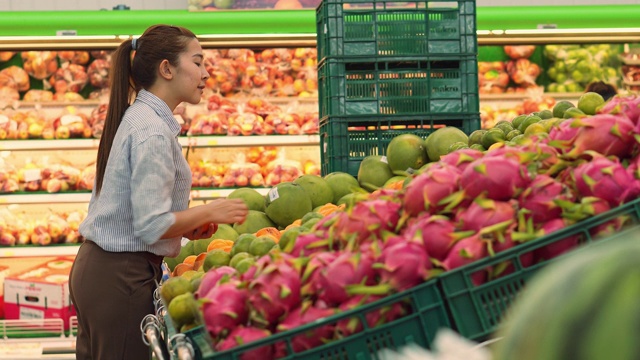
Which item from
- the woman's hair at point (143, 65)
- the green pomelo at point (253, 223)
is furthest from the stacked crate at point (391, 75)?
the woman's hair at point (143, 65)

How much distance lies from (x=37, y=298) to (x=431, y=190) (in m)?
4.12

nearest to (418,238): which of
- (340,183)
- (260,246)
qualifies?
(260,246)

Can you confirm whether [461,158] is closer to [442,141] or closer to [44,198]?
[442,141]

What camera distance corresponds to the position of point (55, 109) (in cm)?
545

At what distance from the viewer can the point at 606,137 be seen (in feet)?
4.51

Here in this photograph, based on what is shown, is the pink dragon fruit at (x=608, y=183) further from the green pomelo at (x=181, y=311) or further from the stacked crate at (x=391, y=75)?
the stacked crate at (x=391, y=75)

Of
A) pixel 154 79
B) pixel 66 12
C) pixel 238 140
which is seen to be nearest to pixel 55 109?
pixel 66 12

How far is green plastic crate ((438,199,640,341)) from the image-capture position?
3.73ft

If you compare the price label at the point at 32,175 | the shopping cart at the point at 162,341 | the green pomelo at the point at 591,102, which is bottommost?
the shopping cart at the point at 162,341

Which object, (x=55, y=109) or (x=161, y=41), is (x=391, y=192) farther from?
(x=55, y=109)

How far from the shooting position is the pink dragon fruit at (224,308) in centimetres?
120

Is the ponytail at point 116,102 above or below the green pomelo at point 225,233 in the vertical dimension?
above

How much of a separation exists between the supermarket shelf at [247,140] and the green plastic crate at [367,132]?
182 centimetres

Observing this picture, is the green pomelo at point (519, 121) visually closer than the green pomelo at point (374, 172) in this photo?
Yes
